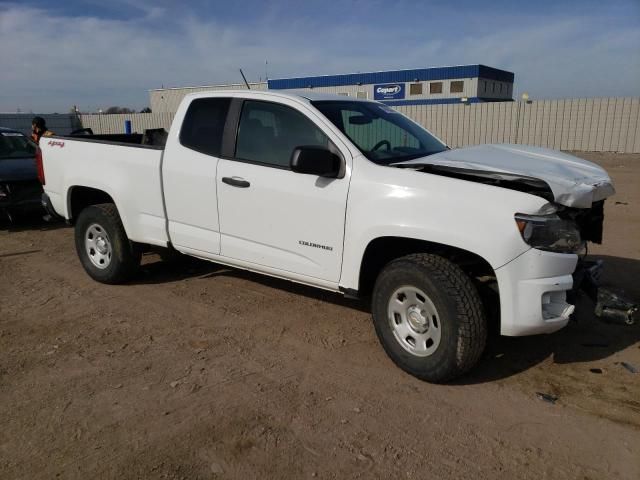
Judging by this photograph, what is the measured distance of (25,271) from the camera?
252 inches

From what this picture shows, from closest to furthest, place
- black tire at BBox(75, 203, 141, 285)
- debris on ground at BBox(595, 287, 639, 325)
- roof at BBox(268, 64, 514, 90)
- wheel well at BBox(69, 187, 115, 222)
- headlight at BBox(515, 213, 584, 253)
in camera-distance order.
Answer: headlight at BBox(515, 213, 584, 253), debris on ground at BBox(595, 287, 639, 325), black tire at BBox(75, 203, 141, 285), wheel well at BBox(69, 187, 115, 222), roof at BBox(268, 64, 514, 90)

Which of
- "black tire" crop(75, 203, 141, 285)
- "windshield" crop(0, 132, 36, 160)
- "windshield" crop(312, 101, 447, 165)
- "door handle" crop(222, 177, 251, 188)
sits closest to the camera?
"windshield" crop(312, 101, 447, 165)

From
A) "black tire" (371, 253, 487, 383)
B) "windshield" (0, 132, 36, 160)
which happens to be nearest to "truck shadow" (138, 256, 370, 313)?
"black tire" (371, 253, 487, 383)

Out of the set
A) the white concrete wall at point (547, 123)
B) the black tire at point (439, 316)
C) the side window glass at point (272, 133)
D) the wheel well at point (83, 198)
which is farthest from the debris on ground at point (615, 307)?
the white concrete wall at point (547, 123)

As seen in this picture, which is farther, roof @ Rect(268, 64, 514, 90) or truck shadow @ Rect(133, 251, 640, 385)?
roof @ Rect(268, 64, 514, 90)

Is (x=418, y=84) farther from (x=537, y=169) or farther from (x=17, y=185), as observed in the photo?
(x=537, y=169)

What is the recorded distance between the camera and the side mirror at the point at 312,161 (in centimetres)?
372

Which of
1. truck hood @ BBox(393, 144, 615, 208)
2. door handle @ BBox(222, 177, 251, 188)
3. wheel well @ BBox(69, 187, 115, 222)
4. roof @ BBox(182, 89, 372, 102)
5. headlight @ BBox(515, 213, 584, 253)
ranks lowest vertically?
wheel well @ BBox(69, 187, 115, 222)

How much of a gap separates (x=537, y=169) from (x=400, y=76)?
32603 mm

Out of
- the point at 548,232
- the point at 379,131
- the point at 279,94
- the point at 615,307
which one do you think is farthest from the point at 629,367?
the point at 279,94

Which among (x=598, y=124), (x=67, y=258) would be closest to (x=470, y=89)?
(x=598, y=124)

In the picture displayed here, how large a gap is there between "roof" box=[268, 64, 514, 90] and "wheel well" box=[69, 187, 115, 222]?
30874 millimetres

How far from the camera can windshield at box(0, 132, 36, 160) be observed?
9.33 metres

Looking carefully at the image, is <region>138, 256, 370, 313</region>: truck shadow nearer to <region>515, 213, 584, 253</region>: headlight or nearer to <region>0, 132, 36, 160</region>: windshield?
<region>515, 213, 584, 253</region>: headlight
